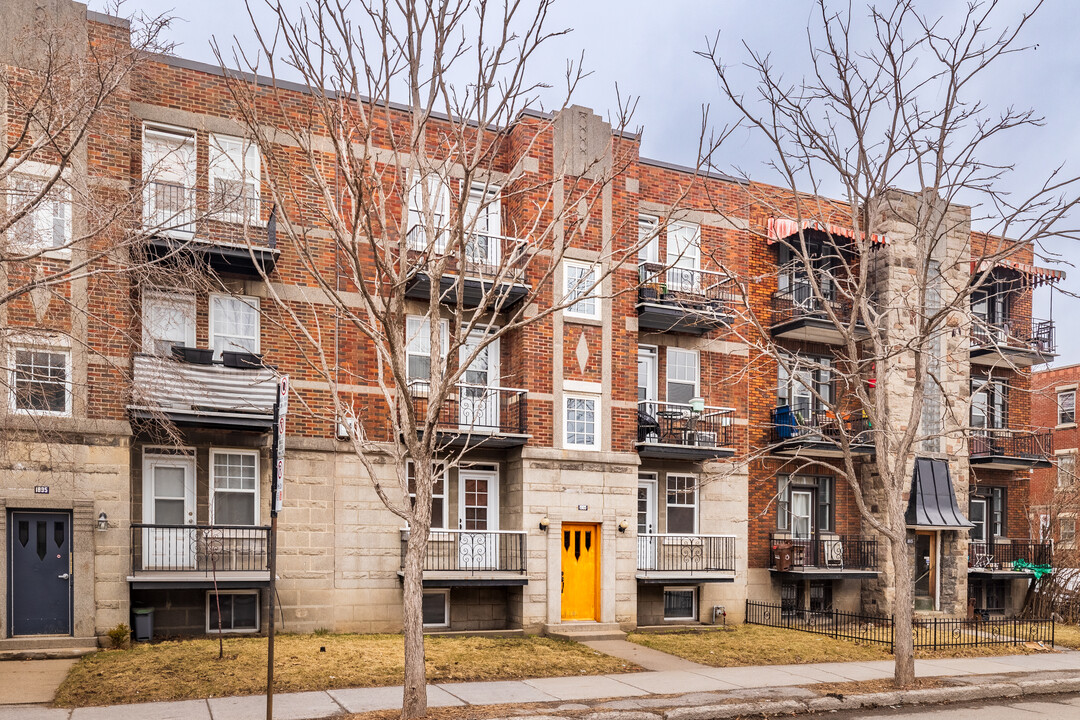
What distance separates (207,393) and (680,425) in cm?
1081

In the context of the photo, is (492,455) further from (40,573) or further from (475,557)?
(40,573)

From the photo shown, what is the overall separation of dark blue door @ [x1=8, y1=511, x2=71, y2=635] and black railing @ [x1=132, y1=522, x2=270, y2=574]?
113 cm

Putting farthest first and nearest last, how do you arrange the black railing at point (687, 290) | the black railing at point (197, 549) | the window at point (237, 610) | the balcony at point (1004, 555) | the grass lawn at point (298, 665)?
the balcony at point (1004, 555), the black railing at point (687, 290), the window at point (237, 610), the black railing at point (197, 549), the grass lawn at point (298, 665)

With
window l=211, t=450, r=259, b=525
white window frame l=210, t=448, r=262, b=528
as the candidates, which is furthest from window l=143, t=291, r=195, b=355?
window l=211, t=450, r=259, b=525

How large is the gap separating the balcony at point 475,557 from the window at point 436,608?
0.93m

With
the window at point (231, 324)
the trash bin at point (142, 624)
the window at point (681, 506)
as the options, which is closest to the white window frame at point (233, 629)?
the trash bin at point (142, 624)

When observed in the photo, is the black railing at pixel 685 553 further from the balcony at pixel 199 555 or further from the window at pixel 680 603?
the balcony at pixel 199 555

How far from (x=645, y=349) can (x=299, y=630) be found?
33.2 feet

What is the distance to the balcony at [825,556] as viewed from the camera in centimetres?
2219

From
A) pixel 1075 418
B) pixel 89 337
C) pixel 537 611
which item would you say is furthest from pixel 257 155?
pixel 1075 418

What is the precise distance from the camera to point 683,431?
70.7 feet

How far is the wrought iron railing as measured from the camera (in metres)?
19.0

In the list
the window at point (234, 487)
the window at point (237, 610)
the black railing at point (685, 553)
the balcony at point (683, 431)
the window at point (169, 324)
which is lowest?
the window at point (237, 610)

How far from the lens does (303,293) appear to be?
60.0 feet
